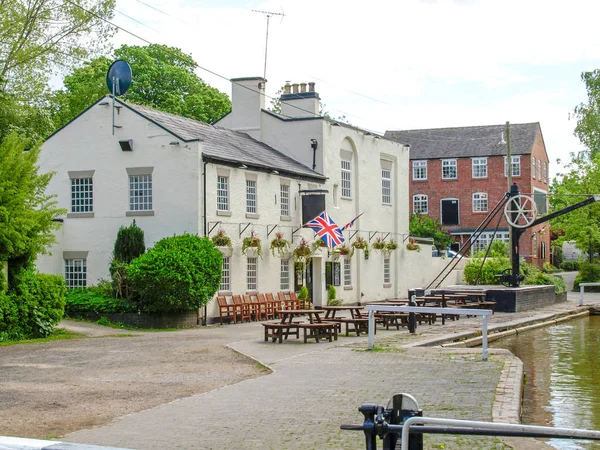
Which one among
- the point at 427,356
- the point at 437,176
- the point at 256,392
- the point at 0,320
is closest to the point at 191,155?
the point at 0,320

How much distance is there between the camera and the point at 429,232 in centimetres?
6184

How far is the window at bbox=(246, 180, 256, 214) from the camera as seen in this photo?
29078 mm

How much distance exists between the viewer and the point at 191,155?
26.5 m

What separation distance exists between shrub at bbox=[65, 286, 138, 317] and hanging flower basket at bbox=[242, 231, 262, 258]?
4.51 m

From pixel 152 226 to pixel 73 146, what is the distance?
13.5 ft

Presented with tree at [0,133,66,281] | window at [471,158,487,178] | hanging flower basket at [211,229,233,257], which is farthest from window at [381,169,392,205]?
window at [471,158,487,178]

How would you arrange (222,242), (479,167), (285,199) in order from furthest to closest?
(479,167)
(285,199)
(222,242)

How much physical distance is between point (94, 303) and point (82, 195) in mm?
4637

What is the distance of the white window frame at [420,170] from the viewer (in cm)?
6662

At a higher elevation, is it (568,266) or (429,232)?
(429,232)

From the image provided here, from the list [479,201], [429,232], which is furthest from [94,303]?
[479,201]

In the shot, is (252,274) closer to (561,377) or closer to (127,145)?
(127,145)

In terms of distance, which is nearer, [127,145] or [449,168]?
[127,145]

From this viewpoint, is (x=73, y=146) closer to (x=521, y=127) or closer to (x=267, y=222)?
(x=267, y=222)
